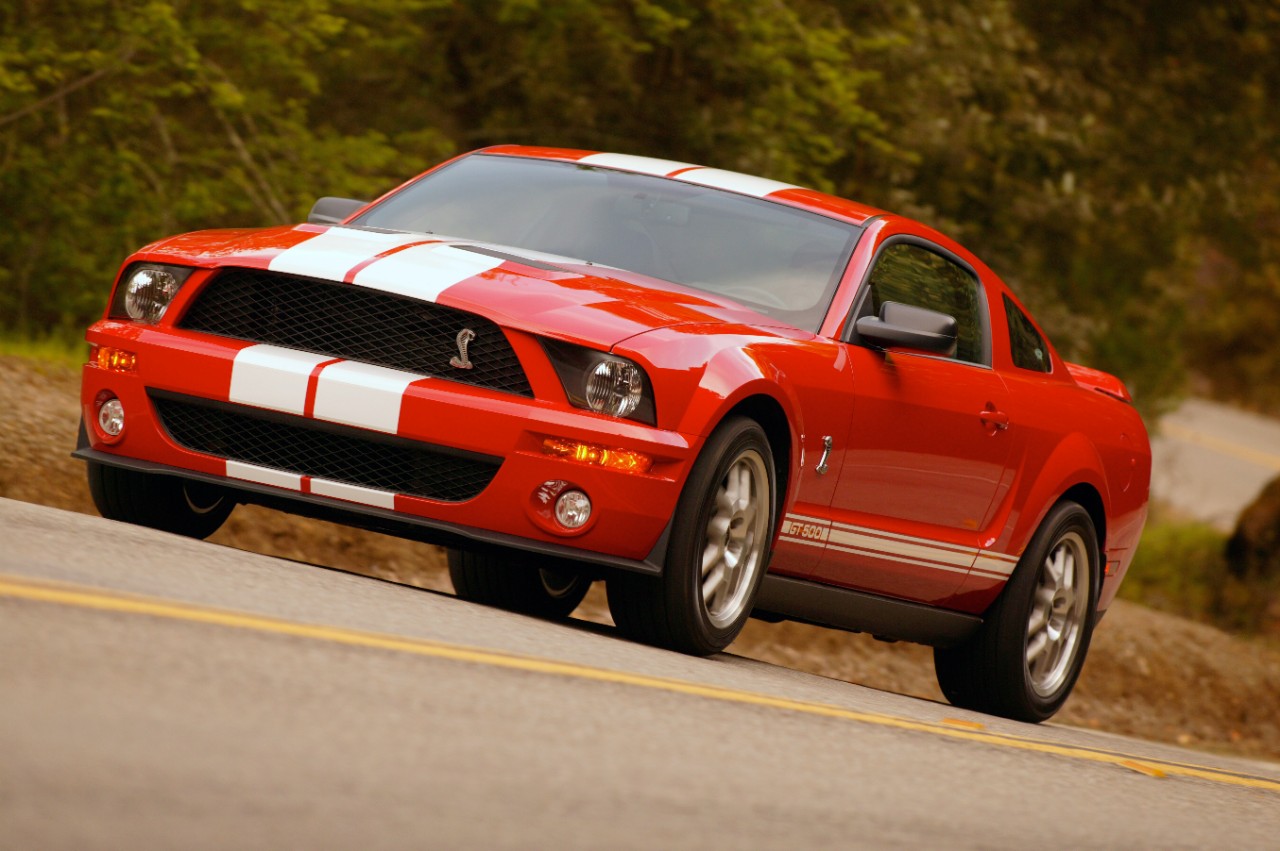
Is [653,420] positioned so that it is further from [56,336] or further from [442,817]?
[56,336]

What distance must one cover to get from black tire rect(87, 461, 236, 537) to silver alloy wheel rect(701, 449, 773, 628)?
167 cm

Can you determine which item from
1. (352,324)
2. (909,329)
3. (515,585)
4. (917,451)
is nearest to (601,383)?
(352,324)

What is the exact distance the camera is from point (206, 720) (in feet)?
13.9

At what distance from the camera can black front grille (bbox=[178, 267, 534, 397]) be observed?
6543 millimetres

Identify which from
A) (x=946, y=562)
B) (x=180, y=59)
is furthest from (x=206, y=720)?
(x=180, y=59)

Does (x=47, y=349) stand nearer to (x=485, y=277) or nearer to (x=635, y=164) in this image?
(x=635, y=164)

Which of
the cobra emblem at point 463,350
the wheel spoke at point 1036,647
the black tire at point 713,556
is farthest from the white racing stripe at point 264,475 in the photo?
the wheel spoke at point 1036,647

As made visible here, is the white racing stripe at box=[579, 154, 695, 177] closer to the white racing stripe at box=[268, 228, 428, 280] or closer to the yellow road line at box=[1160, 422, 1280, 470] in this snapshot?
the white racing stripe at box=[268, 228, 428, 280]

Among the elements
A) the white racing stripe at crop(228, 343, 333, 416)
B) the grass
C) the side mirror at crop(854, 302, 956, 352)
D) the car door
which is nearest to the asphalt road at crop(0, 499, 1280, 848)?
the white racing stripe at crop(228, 343, 333, 416)

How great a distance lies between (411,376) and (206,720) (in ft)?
8.03

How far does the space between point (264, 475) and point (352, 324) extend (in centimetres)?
55

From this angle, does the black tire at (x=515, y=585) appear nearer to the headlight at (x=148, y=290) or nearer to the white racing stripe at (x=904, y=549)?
the white racing stripe at (x=904, y=549)

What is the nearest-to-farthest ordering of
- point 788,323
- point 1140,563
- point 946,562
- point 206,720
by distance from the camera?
1. point 206,720
2. point 788,323
3. point 946,562
4. point 1140,563

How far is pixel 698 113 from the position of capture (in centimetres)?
1653
